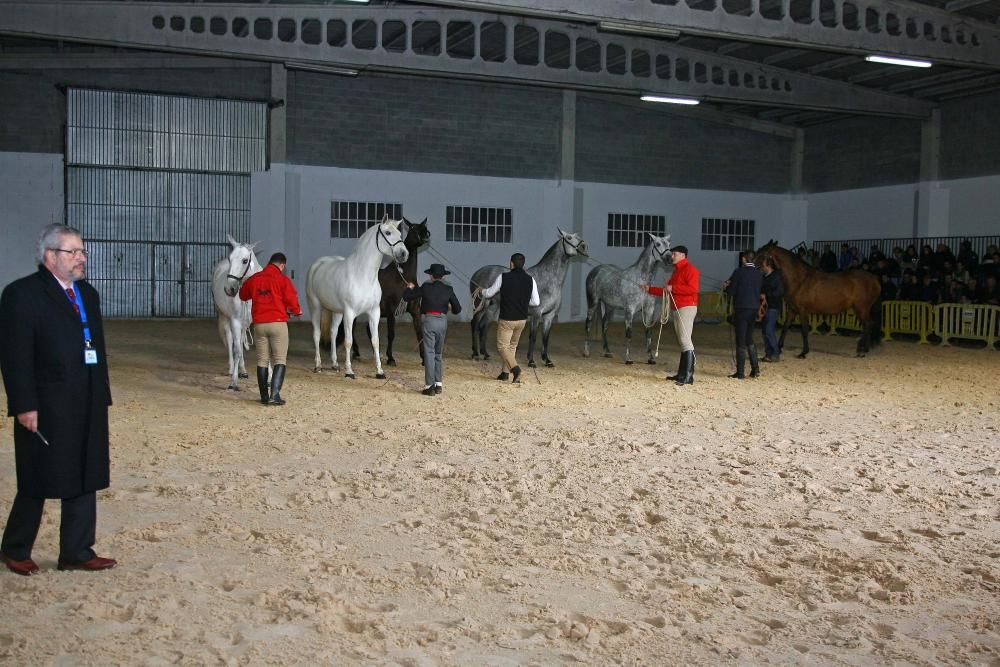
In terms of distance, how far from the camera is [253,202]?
21.5 metres

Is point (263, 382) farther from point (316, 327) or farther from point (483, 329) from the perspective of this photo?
point (483, 329)

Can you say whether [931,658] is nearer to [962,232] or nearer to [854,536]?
[854,536]

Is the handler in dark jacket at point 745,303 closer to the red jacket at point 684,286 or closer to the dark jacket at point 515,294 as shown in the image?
the red jacket at point 684,286

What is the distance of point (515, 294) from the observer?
1112cm

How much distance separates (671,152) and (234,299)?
676 inches

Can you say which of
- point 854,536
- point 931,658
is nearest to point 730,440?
point 854,536

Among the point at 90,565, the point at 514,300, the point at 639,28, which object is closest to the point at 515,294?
the point at 514,300

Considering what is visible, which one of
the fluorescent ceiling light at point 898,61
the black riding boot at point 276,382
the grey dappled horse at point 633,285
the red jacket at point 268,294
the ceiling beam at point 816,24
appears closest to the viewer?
the red jacket at point 268,294

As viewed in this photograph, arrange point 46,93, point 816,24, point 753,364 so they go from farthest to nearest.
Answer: point 46,93 < point 816,24 < point 753,364

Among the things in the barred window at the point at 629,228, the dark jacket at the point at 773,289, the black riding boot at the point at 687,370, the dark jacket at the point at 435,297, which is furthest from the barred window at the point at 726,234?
the dark jacket at the point at 435,297

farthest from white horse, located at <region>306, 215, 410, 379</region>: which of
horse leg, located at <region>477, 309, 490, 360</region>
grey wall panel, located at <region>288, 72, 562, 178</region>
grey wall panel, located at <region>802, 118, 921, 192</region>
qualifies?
grey wall panel, located at <region>802, 118, 921, 192</region>

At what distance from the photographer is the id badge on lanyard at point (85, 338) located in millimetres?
4371

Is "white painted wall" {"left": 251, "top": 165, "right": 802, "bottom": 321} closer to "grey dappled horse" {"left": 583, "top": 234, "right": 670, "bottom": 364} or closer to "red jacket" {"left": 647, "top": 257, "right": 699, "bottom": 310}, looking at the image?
"grey dappled horse" {"left": 583, "top": 234, "right": 670, "bottom": 364}

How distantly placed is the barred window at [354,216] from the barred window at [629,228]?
5.80 meters
